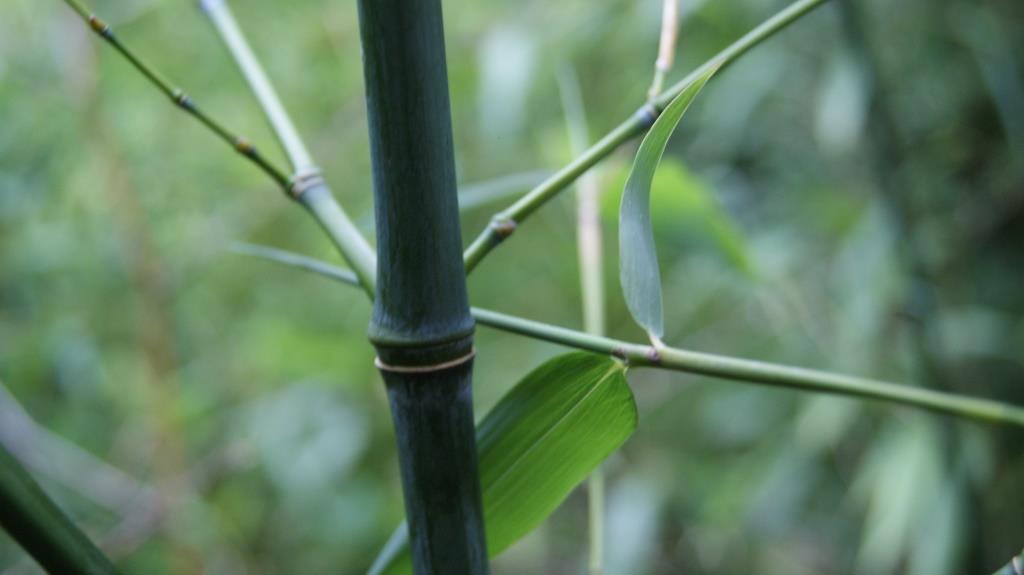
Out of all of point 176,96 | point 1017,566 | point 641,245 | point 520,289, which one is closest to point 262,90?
point 176,96

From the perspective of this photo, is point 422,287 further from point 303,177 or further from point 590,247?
point 590,247

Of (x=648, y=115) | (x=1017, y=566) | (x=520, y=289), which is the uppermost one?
(x=648, y=115)

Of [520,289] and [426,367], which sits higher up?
[426,367]

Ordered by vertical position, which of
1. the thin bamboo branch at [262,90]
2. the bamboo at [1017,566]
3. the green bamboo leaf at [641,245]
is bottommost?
the bamboo at [1017,566]

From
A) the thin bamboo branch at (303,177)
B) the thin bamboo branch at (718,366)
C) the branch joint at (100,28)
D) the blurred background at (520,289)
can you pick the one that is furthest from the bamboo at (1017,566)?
the blurred background at (520,289)

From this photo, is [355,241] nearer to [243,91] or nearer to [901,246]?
[901,246]

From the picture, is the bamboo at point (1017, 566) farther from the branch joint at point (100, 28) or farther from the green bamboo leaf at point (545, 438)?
the branch joint at point (100, 28)

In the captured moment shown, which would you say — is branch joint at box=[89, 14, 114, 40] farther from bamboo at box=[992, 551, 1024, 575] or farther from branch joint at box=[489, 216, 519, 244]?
bamboo at box=[992, 551, 1024, 575]
